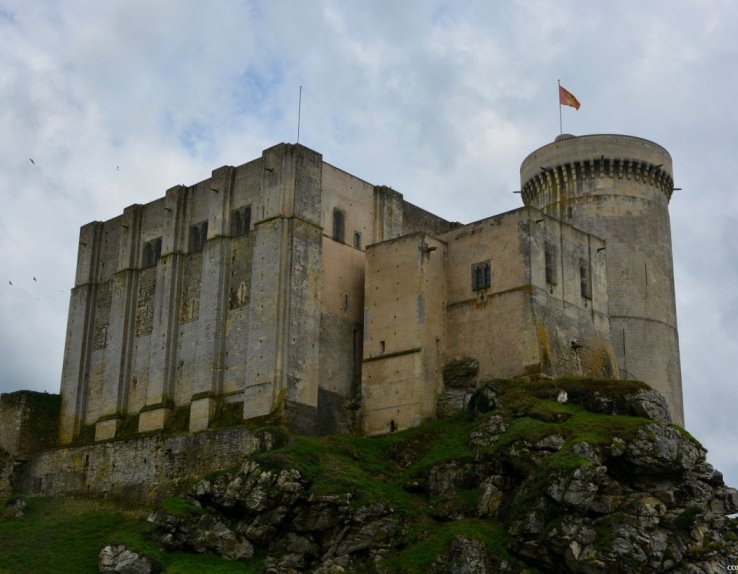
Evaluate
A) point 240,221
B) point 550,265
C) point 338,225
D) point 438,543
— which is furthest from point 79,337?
point 438,543

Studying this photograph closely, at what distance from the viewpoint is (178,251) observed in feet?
203

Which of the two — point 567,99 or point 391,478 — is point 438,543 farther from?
point 567,99

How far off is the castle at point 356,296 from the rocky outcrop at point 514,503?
481 centimetres

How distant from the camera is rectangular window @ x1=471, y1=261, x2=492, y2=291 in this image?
182 feet

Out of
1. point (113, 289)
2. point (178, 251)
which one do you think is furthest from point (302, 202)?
point (113, 289)

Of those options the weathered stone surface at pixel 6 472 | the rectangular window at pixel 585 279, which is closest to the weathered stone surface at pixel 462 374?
the rectangular window at pixel 585 279

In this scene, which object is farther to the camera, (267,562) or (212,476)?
(212,476)

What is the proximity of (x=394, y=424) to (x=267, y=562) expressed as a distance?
11.1 metres

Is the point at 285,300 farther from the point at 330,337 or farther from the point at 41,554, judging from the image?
the point at 41,554

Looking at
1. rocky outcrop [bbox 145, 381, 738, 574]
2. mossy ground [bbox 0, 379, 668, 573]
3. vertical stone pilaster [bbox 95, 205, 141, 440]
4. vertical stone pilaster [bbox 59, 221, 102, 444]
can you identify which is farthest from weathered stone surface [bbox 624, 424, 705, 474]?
vertical stone pilaster [bbox 59, 221, 102, 444]

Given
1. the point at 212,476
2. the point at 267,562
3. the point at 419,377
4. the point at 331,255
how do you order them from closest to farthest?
1. the point at 267,562
2. the point at 212,476
3. the point at 419,377
4. the point at 331,255

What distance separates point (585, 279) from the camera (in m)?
57.7

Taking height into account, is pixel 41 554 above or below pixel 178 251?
below

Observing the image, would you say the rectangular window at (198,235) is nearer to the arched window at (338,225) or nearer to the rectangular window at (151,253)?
the rectangular window at (151,253)
